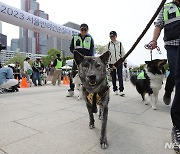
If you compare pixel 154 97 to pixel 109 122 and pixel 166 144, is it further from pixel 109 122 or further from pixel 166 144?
pixel 166 144

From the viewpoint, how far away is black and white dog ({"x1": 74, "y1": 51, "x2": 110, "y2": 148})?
2.19m

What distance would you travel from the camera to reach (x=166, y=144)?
2141 mm

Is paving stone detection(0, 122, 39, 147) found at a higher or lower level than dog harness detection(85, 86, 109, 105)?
lower

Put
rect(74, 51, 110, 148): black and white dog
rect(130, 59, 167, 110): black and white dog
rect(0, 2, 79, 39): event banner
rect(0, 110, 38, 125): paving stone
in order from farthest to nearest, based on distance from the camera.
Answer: rect(0, 2, 79, 39): event banner
rect(130, 59, 167, 110): black and white dog
rect(0, 110, 38, 125): paving stone
rect(74, 51, 110, 148): black and white dog

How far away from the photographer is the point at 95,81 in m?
2.20

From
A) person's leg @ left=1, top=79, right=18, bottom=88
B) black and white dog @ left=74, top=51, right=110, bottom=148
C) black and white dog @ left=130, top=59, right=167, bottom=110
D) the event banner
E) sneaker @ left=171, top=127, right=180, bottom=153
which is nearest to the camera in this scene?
sneaker @ left=171, top=127, right=180, bottom=153

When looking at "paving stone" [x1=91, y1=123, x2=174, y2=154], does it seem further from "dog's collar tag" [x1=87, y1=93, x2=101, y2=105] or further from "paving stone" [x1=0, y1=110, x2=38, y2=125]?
"paving stone" [x1=0, y1=110, x2=38, y2=125]

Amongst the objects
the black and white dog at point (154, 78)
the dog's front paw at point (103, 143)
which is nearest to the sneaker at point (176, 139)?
the dog's front paw at point (103, 143)

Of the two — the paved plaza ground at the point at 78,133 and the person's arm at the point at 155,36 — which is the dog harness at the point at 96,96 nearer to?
the paved plaza ground at the point at 78,133

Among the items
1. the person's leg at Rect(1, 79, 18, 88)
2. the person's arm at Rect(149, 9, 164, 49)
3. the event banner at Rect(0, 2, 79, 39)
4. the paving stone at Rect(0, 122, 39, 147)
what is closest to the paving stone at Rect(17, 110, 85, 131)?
the paving stone at Rect(0, 122, 39, 147)

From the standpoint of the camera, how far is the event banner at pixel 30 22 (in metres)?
9.15

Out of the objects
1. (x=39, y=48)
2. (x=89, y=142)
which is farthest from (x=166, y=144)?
(x=39, y=48)

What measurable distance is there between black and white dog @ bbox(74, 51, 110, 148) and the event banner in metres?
8.22

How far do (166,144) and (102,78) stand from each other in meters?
1.07
